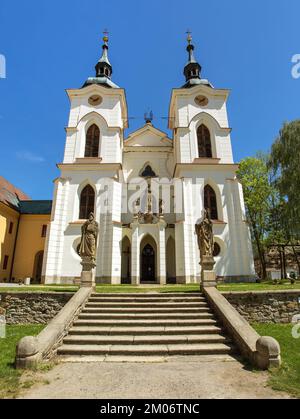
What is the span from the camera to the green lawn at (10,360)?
13.8 feet

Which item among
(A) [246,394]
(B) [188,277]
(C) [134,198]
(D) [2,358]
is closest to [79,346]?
(D) [2,358]

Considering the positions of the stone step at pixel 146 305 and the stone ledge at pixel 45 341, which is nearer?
the stone ledge at pixel 45 341

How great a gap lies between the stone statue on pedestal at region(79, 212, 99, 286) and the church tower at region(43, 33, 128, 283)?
25.3ft

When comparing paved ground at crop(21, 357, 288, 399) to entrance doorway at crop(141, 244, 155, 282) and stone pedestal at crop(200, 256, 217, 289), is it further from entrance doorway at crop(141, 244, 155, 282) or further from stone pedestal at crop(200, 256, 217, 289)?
entrance doorway at crop(141, 244, 155, 282)

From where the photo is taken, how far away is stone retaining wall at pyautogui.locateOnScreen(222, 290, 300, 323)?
9.23 m

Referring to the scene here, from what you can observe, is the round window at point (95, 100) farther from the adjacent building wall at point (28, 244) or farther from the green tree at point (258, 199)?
the green tree at point (258, 199)

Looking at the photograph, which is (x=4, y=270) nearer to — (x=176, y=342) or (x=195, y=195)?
(x=195, y=195)

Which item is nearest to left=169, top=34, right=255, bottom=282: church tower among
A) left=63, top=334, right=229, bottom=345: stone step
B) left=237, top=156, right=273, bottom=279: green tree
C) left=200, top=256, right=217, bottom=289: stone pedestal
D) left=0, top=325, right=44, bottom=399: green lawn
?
left=237, top=156, right=273, bottom=279: green tree

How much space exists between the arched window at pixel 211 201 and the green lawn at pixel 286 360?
12078mm

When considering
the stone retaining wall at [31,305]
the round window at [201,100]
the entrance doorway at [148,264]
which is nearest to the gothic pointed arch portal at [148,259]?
the entrance doorway at [148,264]

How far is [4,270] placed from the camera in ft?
73.9

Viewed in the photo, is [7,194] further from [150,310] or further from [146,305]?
[150,310]

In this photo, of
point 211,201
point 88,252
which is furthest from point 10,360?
point 211,201
